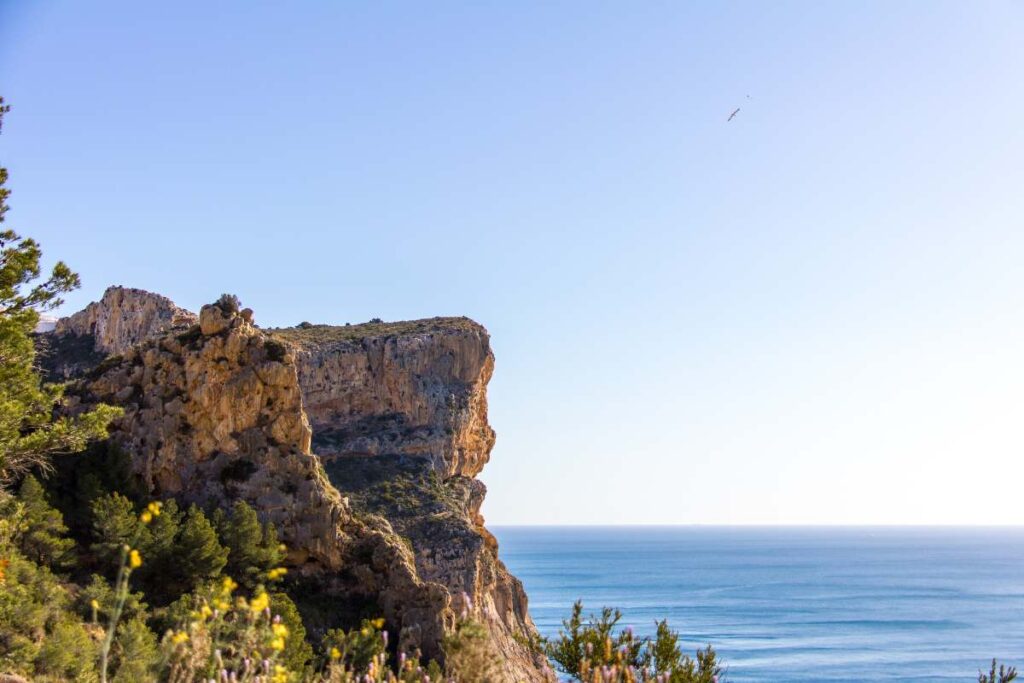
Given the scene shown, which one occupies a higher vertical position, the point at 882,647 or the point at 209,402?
the point at 209,402

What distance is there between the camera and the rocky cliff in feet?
101

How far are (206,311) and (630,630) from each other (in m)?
26.3

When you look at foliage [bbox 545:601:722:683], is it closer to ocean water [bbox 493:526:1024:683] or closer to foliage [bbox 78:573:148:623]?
foliage [bbox 78:573:148:623]

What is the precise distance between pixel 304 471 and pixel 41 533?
956cm

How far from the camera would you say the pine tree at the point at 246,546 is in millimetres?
27672

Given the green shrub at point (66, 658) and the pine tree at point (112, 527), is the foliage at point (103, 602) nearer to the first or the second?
the pine tree at point (112, 527)

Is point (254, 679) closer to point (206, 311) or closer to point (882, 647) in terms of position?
point (206, 311)

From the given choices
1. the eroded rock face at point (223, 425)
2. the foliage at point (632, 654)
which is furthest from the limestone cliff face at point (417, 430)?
the foliage at point (632, 654)

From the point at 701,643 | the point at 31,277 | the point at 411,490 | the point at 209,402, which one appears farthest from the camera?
the point at 701,643

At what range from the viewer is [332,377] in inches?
2448

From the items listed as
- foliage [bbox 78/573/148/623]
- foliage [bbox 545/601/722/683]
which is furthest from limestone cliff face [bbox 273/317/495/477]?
foliage [bbox 545/601/722/683]

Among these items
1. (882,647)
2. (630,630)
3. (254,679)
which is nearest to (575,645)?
(630,630)

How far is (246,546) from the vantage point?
28.1 m

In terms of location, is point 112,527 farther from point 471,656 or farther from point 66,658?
point 471,656
